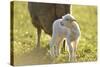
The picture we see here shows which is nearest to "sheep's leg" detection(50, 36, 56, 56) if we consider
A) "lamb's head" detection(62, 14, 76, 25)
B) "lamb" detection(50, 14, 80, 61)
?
"lamb" detection(50, 14, 80, 61)

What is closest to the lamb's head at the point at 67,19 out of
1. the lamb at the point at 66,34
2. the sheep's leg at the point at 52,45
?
the lamb at the point at 66,34

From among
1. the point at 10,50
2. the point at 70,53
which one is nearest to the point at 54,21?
the point at 70,53

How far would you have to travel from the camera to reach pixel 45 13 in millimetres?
2445

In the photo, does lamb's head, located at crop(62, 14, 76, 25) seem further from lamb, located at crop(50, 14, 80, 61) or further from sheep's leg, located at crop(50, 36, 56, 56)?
sheep's leg, located at crop(50, 36, 56, 56)

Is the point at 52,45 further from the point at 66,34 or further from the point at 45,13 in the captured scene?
the point at 45,13

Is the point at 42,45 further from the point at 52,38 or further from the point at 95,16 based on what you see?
the point at 95,16

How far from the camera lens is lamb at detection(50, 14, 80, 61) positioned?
248 centimetres

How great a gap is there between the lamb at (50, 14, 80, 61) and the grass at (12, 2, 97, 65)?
0.20ft

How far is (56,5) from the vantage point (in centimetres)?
249

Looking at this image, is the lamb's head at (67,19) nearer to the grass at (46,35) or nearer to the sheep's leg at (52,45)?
the grass at (46,35)

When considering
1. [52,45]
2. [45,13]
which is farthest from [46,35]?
[45,13]

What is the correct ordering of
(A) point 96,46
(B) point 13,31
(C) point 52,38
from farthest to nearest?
(A) point 96,46 → (C) point 52,38 → (B) point 13,31

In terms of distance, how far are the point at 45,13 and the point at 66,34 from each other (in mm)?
370
